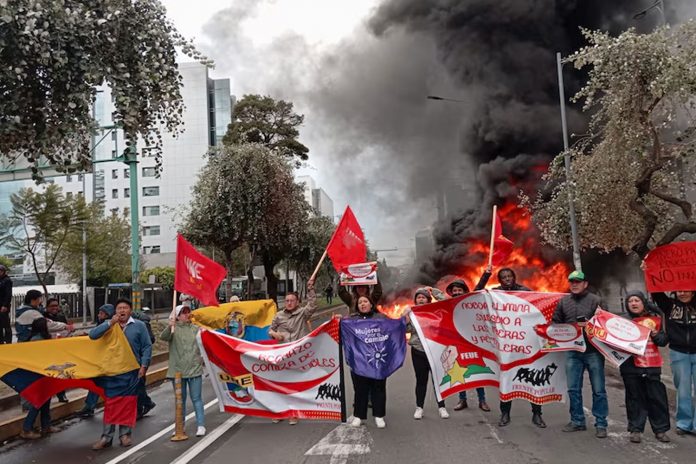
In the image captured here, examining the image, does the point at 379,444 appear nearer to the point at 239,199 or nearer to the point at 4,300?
the point at 4,300

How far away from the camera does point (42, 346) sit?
21.1ft

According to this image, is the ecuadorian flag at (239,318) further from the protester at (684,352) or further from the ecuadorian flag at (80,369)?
the protester at (684,352)

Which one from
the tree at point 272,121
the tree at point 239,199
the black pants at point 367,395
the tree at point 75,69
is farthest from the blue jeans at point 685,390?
the tree at point 272,121

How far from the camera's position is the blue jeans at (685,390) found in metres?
6.07

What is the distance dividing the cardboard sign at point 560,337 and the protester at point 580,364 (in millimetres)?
66

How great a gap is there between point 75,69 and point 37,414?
4.30 meters

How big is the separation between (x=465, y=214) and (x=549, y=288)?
4735 mm

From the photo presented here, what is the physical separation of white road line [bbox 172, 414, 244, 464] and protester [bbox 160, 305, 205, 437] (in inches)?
6.8

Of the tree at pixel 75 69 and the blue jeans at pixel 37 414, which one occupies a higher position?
the tree at pixel 75 69

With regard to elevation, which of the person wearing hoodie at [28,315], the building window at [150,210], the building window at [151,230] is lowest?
the person wearing hoodie at [28,315]

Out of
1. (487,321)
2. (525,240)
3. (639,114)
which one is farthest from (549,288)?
(487,321)

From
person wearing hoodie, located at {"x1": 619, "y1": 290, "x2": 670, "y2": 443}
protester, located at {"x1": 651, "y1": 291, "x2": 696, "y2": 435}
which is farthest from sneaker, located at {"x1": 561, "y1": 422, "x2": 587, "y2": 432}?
protester, located at {"x1": 651, "y1": 291, "x2": 696, "y2": 435}

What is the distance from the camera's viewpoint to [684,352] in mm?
6160

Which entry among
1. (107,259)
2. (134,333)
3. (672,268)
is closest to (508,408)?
(672,268)
